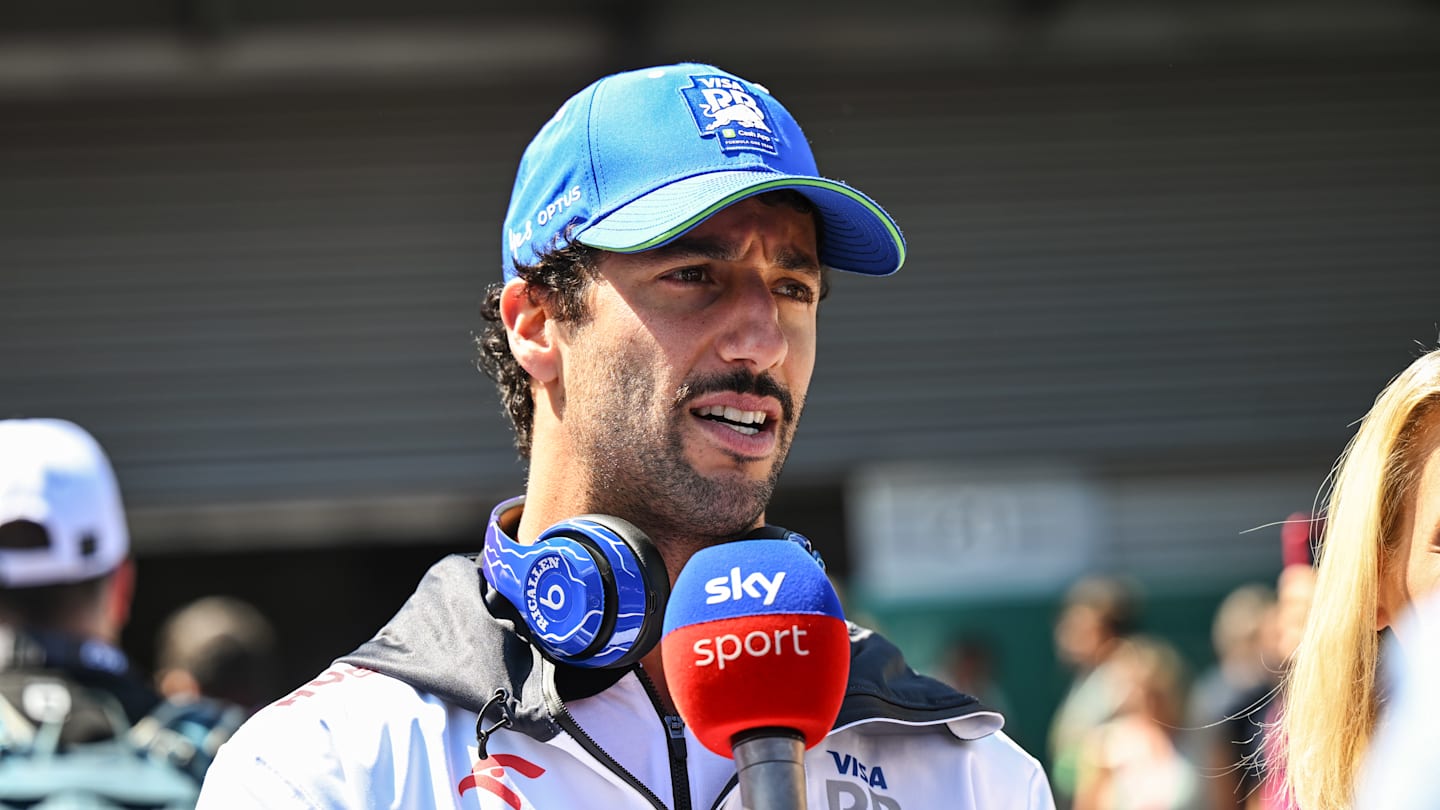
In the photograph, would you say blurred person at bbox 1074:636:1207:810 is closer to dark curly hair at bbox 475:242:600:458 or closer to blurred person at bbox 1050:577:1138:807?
blurred person at bbox 1050:577:1138:807

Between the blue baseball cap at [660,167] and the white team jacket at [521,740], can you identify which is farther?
the blue baseball cap at [660,167]

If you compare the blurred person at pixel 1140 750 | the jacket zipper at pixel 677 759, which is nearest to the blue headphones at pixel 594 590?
the jacket zipper at pixel 677 759

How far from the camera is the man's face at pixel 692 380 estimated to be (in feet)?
6.80

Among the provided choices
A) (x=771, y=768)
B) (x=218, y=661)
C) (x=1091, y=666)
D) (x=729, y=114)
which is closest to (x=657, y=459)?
(x=729, y=114)

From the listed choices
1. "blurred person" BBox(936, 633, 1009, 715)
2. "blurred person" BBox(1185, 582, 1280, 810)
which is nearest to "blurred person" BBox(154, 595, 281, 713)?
"blurred person" BBox(1185, 582, 1280, 810)

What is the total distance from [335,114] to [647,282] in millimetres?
8105

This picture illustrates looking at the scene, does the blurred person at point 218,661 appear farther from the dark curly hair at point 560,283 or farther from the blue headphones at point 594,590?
the blue headphones at point 594,590

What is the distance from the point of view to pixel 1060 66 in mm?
10148

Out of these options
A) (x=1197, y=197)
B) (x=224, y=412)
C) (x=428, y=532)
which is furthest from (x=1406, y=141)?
(x=224, y=412)

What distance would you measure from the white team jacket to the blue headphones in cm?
6

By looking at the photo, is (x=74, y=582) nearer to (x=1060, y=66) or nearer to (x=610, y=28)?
(x=610, y=28)

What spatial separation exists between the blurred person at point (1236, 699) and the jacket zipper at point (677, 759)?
3.37 meters

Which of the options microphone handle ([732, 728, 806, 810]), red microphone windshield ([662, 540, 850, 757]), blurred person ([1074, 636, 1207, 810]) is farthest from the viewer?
blurred person ([1074, 636, 1207, 810])

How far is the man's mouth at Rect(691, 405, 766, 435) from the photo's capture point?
2088mm
